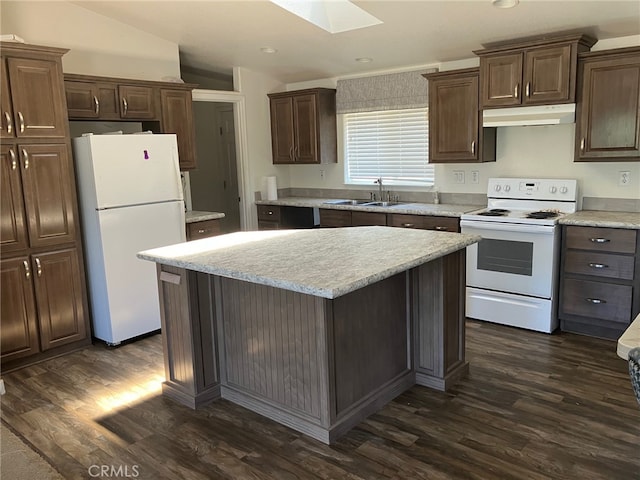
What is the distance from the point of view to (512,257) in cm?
398

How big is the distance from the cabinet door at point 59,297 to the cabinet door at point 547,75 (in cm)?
360

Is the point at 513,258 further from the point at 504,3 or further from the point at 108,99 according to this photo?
the point at 108,99

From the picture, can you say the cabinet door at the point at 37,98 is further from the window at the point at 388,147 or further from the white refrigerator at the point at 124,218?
the window at the point at 388,147

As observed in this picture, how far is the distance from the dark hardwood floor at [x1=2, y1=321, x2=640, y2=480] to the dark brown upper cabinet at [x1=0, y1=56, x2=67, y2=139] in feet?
5.37

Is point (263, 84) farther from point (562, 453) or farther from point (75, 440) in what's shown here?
point (562, 453)

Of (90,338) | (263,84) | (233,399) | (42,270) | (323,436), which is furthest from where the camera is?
(263,84)

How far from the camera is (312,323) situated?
2.47 metres

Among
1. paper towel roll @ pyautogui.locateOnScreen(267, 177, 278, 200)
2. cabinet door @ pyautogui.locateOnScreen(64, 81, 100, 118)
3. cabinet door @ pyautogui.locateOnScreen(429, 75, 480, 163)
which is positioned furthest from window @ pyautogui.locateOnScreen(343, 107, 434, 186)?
cabinet door @ pyautogui.locateOnScreen(64, 81, 100, 118)

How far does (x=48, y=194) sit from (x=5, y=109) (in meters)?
0.60

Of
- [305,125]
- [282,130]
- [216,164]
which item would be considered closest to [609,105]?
[305,125]

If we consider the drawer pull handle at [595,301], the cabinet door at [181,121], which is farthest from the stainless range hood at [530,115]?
the cabinet door at [181,121]

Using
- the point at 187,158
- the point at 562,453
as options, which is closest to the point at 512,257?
Result: the point at 562,453

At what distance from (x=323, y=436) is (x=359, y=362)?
1.33 feet

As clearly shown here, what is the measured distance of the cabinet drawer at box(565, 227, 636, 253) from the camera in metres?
3.53
